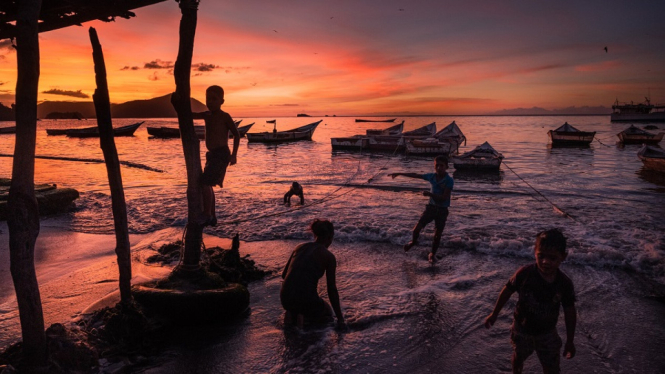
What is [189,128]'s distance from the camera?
4680mm

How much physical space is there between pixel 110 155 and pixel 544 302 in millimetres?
4470

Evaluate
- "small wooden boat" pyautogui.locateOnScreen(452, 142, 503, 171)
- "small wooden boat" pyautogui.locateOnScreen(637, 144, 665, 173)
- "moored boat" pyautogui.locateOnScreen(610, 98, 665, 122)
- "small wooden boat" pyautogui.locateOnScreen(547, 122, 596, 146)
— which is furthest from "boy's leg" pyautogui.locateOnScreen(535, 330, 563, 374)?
"moored boat" pyautogui.locateOnScreen(610, 98, 665, 122)

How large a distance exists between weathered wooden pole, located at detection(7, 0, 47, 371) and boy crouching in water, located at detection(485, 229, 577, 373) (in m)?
3.87

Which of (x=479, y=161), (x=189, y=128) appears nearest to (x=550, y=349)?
(x=189, y=128)

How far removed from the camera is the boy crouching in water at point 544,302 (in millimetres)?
2936

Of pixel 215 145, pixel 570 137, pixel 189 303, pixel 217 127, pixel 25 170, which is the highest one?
pixel 570 137

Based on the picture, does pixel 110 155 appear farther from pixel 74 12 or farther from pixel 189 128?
pixel 74 12

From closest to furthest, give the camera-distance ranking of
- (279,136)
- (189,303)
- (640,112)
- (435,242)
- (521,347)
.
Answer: (521,347)
(189,303)
(435,242)
(279,136)
(640,112)

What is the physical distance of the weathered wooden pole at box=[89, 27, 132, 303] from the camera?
163 inches

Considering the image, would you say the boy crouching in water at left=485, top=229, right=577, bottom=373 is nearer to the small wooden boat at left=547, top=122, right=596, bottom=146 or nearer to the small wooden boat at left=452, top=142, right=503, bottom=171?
the small wooden boat at left=452, top=142, right=503, bottom=171

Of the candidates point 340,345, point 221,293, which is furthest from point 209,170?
point 340,345

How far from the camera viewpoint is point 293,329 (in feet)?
15.0

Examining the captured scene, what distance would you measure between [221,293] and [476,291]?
151 inches

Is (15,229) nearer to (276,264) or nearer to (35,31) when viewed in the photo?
(35,31)
